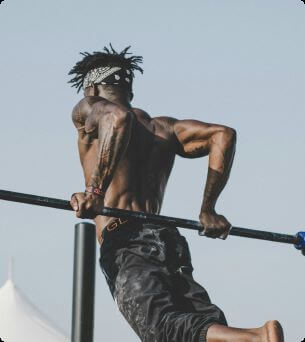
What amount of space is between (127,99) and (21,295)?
15035 millimetres

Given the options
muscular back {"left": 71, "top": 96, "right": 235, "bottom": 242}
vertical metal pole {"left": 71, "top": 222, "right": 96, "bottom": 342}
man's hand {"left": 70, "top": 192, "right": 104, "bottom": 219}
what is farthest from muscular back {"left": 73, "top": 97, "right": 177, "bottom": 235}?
vertical metal pole {"left": 71, "top": 222, "right": 96, "bottom": 342}

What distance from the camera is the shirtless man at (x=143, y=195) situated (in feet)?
19.4

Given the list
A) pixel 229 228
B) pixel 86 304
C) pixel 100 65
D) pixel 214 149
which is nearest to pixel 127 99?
pixel 100 65

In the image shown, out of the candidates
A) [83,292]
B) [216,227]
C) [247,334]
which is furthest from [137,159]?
[83,292]

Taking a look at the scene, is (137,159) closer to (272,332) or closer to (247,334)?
(247,334)

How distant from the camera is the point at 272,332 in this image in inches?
206

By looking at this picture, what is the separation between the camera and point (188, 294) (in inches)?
245

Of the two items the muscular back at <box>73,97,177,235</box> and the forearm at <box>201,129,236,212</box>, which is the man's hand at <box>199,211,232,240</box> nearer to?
the forearm at <box>201,129,236,212</box>

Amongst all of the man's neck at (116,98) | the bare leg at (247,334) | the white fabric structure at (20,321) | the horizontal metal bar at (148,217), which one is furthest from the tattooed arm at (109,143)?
the white fabric structure at (20,321)

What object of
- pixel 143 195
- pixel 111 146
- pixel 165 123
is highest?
pixel 165 123

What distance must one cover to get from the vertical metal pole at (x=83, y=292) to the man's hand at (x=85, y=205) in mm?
1272

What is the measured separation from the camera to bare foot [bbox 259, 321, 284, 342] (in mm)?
5215

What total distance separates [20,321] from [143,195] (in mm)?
13861

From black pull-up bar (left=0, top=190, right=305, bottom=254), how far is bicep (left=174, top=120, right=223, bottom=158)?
706mm
